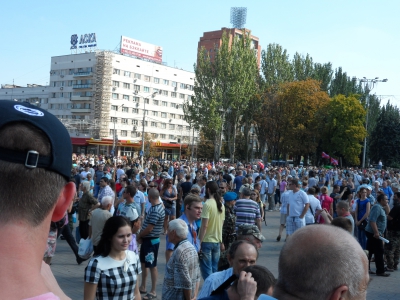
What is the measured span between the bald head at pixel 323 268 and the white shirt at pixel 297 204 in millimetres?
10583

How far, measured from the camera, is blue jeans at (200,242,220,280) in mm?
8180

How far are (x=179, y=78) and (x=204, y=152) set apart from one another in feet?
79.3

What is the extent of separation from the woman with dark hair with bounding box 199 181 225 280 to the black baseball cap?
704cm

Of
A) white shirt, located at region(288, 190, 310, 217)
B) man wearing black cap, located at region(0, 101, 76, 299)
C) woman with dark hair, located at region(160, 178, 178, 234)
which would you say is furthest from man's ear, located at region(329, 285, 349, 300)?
woman with dark hair, located at region(160, 178, 178, 234)

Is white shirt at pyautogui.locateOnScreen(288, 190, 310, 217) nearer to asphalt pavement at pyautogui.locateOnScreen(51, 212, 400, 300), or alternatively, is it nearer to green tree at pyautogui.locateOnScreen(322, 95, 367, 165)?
asphalt pavement at pyautogui.locateOnScreen(51, 212, 400, 300)

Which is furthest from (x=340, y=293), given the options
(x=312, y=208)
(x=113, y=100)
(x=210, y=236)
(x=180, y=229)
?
(x=113, y=100)

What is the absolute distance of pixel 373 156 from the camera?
2857 inches

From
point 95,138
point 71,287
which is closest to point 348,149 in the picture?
point 95,138

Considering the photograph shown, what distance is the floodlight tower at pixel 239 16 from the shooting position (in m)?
130

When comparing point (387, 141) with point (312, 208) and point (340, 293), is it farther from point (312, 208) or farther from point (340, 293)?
point (340, 293)

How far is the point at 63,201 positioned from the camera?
4.30 ft

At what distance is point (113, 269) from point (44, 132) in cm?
368

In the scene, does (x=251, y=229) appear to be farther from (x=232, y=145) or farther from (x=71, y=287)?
(x=232, y=145)

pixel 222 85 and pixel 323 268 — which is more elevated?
pixel 222 85
